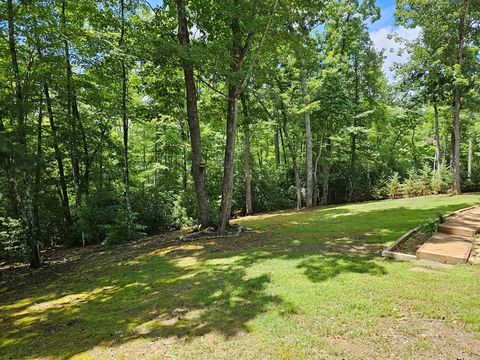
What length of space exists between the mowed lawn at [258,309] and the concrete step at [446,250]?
0.31m

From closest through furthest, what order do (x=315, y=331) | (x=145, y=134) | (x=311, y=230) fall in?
(x=315, y=331), (x=311, y=230), (x=145, y=134)

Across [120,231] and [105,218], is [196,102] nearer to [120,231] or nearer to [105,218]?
[120,231]

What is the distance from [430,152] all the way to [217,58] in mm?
28044

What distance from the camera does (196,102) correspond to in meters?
9.48

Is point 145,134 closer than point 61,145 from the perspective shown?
No

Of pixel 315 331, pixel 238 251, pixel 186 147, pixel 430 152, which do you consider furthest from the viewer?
pixel 430 152

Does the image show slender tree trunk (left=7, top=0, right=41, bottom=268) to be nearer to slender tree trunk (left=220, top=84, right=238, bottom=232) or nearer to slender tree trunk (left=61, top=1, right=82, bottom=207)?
slender tree trunk (left=61, top=1, right=82, bottom=207)

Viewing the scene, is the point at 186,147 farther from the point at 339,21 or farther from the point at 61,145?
the point at 339,21

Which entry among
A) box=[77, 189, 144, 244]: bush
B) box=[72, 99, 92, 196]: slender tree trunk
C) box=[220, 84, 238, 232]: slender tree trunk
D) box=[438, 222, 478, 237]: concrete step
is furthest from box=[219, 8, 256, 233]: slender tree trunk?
box=[72, 99, 92, 196]: slender tree trunk

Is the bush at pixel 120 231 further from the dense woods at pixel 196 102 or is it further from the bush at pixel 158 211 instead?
the bush at pixel 158 211

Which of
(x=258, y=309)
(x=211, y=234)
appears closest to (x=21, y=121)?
(x=211, y=234)

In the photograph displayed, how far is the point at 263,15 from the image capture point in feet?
27.4

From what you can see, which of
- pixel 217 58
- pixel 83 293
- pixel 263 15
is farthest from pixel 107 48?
pixel 83 293

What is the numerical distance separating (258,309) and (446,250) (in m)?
3.56
